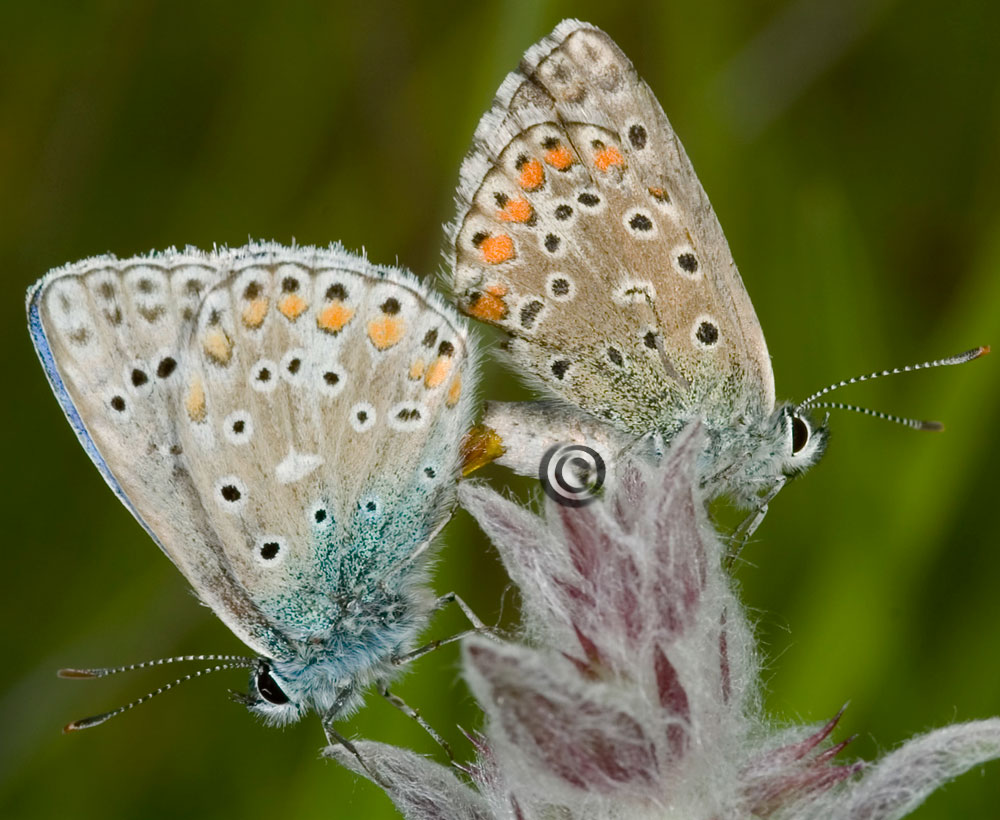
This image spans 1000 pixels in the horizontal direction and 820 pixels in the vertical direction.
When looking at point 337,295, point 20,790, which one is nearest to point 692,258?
point 337,295

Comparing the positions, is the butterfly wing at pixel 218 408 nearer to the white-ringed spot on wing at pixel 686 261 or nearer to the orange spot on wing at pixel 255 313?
the orange spot on wing at pixel 255 313

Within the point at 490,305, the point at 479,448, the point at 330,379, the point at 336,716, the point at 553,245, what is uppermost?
the point at 553,245

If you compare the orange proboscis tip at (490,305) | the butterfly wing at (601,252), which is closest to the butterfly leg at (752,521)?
the butterfly wing at (601,252)

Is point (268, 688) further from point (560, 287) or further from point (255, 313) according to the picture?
point (560, 287)

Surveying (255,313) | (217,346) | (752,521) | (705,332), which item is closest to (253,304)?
(255,313)

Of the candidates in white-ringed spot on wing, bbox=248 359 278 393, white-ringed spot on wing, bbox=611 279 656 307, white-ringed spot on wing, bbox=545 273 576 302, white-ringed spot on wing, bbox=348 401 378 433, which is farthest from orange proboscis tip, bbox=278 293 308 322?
white-ringed spot on wing, bbox=611 279 656 307
